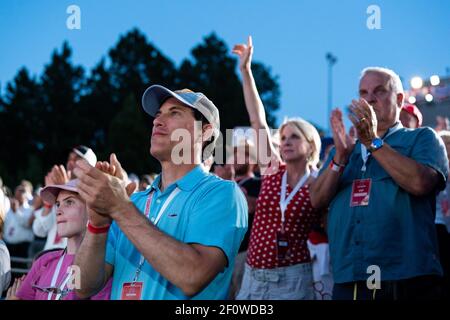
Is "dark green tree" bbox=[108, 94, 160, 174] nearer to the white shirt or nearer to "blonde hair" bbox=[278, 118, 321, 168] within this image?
"blonde hair" bbox=[278, 118, 321, 168]

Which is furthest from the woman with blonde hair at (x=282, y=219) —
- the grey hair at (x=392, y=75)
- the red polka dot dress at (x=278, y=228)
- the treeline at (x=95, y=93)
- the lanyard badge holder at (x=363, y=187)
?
the treeline at (x=95, y=93)

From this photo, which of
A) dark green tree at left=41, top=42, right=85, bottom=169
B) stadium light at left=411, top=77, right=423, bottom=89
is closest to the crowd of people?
stadium light at left=411, top=77, right=423, bottom=89

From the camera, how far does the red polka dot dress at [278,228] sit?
189 inches

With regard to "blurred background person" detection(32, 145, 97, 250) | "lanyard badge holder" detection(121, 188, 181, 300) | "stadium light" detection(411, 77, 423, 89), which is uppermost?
"stadium light" detection(411, 77, 423, 89)

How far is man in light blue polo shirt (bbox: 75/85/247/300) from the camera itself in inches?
95.7

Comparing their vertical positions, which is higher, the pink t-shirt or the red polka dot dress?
the red polka dot dress

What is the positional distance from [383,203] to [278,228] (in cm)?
117

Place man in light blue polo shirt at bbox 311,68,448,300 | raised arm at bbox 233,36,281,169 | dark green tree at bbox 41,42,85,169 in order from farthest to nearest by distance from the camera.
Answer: dark green tree at bbox 41,42,85,169 → raised arm at bbox 233,36,281,169 → man in light blue polo shirt at bbox 311,68,448,300

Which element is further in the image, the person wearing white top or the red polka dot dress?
the person wearing white top

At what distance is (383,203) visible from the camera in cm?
383

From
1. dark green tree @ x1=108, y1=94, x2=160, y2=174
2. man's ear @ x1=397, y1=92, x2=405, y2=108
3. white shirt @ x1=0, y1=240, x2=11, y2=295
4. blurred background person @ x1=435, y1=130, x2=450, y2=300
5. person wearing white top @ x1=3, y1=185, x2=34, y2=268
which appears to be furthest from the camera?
dark green tree @ x1=108, y1=94, x2=160, y2=174
